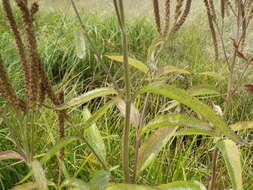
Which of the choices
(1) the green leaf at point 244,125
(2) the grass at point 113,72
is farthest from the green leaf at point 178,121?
(2) the grass at point 113,72

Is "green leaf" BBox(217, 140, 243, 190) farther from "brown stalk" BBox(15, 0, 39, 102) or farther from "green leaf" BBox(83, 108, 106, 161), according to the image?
"brown stalk" BBox(15, 0, 39, 102)

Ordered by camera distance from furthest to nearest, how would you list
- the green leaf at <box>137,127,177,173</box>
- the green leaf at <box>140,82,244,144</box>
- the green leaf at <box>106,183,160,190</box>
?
the green leaf at <box>137,127,177,173</box>, the green leaf at <box>106,183,160,190</box>, the green leaf at <box>140,82,244,144</box>

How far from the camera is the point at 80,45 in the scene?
0.74 meters

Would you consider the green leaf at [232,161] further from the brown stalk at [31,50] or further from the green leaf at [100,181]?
the brown stalk at [31,50]

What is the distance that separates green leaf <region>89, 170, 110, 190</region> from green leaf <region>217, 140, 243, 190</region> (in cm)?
27

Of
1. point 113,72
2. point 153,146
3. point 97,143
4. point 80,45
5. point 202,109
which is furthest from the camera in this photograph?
point 113,72

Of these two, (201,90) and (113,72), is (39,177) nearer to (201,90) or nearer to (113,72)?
→ (201,90)

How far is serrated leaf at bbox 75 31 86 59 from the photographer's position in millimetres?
715

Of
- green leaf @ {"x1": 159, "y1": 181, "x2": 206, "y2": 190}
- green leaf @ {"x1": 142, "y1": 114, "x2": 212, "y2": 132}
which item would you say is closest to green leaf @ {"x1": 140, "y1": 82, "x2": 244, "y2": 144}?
green leaf @ {"x1": 142, "y1": 114, "x2": 212, "y2": 132}

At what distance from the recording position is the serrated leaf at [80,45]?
2.35 ft

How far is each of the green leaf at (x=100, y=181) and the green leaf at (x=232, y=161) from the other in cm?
27

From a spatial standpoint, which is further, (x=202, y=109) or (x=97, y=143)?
(x=97, y=143)

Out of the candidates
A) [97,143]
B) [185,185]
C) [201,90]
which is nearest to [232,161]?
[185,185]

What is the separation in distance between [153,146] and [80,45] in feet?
1.11
